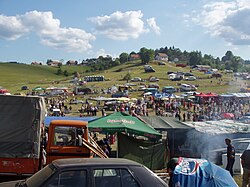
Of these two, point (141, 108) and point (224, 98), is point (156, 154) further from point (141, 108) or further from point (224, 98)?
point (224, 98)

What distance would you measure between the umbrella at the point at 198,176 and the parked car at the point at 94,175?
90.0 inches

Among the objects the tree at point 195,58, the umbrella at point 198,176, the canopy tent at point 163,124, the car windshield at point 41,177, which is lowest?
the umbrella at point 198,176

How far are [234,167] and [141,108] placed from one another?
25.5 meters

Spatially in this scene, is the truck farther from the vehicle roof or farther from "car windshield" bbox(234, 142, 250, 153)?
"car windshield" bbox(234, 142, 250, 153)

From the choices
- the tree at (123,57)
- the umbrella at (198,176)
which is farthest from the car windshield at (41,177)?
the tree at (123,57)

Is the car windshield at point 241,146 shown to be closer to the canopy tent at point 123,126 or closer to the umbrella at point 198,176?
the canopy tent at point 123,126

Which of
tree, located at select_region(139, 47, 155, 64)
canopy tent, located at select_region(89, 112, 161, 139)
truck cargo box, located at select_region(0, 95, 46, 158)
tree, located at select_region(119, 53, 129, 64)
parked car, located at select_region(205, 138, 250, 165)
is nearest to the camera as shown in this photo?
truck cargo box, located at select_region(0, 95, 46, 158)

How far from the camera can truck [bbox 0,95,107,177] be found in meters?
9.78

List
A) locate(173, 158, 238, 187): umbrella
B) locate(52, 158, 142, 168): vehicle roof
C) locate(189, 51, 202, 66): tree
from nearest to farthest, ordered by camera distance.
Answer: locate(52, 158, 142, 168): vehicle roof < locate(173, 158, 238, 187): umbrella < locate(189, 51, 202, 66): tree

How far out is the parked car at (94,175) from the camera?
220 inches

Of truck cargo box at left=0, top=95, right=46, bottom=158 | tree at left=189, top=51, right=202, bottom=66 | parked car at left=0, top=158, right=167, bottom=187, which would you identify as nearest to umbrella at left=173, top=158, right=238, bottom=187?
parked car at left=0, top=158, right=167, bottom=187

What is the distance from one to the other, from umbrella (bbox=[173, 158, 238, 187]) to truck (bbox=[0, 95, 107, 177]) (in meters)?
2.92

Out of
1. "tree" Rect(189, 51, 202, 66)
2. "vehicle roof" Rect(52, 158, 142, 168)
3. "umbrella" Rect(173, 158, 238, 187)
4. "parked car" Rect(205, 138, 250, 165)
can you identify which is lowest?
"parked car" Rect(205, 138, 250, 165)

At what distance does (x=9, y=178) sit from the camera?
9.66 m
